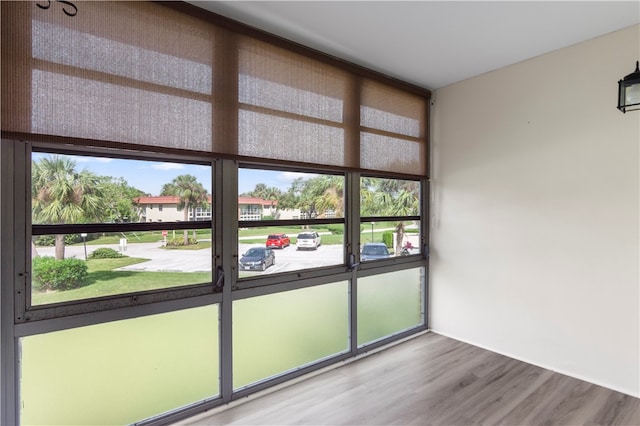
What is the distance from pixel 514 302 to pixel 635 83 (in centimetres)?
207

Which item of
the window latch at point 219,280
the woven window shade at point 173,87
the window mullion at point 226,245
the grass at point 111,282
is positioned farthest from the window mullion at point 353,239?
the grass at point 111,282

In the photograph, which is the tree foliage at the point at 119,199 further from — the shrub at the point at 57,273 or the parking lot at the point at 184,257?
the shrub at the point at 57,273

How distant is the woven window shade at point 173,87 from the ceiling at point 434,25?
163 mm

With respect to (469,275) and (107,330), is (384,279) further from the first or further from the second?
(107,330)

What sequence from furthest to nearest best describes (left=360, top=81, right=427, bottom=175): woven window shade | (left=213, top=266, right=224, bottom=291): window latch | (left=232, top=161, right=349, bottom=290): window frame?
(left=360, top=81, right=427, bottom=175): woven window shade → (left=232, top=161, right=349, bottom=290): window frame → (left=213, top=266, right=224, bottom=291): window latch

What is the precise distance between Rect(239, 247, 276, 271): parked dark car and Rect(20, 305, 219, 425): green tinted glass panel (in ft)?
1.31

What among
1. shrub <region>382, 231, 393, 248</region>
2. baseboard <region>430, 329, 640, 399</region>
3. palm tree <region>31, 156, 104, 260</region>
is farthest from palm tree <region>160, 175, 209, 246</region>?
baseboard <region>430, 329, 640, 399</region>

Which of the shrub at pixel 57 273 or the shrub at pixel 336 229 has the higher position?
the shrub at pixel 336 229

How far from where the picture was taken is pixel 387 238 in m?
3.54

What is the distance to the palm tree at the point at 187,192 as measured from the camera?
7.21 feet

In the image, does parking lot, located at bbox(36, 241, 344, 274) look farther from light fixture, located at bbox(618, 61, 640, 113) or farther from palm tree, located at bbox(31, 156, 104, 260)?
light fixture, located at bbox(618, 61, 640, 113)

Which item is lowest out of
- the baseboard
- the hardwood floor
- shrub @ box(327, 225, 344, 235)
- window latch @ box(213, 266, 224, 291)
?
the hardwood floor

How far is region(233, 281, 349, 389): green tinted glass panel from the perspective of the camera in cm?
252

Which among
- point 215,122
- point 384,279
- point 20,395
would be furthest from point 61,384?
point 384,279
